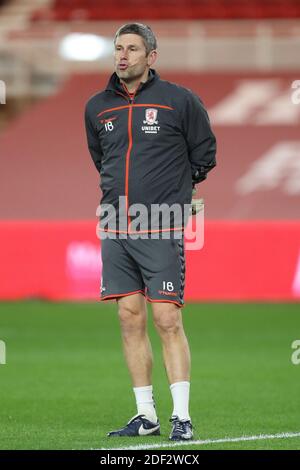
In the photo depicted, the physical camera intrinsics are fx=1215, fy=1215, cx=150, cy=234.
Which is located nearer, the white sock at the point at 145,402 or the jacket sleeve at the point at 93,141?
the white sock at the point at 145,402

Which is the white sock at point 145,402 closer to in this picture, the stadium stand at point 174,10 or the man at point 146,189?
the man at point 146,189

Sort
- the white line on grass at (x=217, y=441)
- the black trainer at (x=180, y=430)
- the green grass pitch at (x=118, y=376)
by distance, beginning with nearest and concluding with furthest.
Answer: the white line on grass at (x=217, y=441) → the black trainer at (x=180, y=430) → the green grass pitch at (x=118, y=376)

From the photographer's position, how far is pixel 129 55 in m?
6.80

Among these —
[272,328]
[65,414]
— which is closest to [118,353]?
[272,328]

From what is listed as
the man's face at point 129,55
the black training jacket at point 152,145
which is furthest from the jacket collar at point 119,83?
the man's face at point 129,55

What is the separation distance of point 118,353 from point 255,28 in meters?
10.1

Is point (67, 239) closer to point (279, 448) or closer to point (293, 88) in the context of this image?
point (293, 88)

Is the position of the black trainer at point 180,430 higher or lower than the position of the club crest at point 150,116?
lower

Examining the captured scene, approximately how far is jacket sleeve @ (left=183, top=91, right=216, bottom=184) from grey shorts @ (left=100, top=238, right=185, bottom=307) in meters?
0.46

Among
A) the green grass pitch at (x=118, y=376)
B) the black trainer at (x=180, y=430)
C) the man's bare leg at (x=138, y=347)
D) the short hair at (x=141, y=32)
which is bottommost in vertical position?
the green grass pitch at (x=118, y=376)

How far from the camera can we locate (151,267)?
6.80 meters

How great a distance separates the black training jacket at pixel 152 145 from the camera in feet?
22.4

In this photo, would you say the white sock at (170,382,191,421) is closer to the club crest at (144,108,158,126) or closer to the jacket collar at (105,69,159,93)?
the club crest at (144,108,158,126)

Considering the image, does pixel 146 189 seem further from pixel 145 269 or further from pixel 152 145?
pixel 145 269
